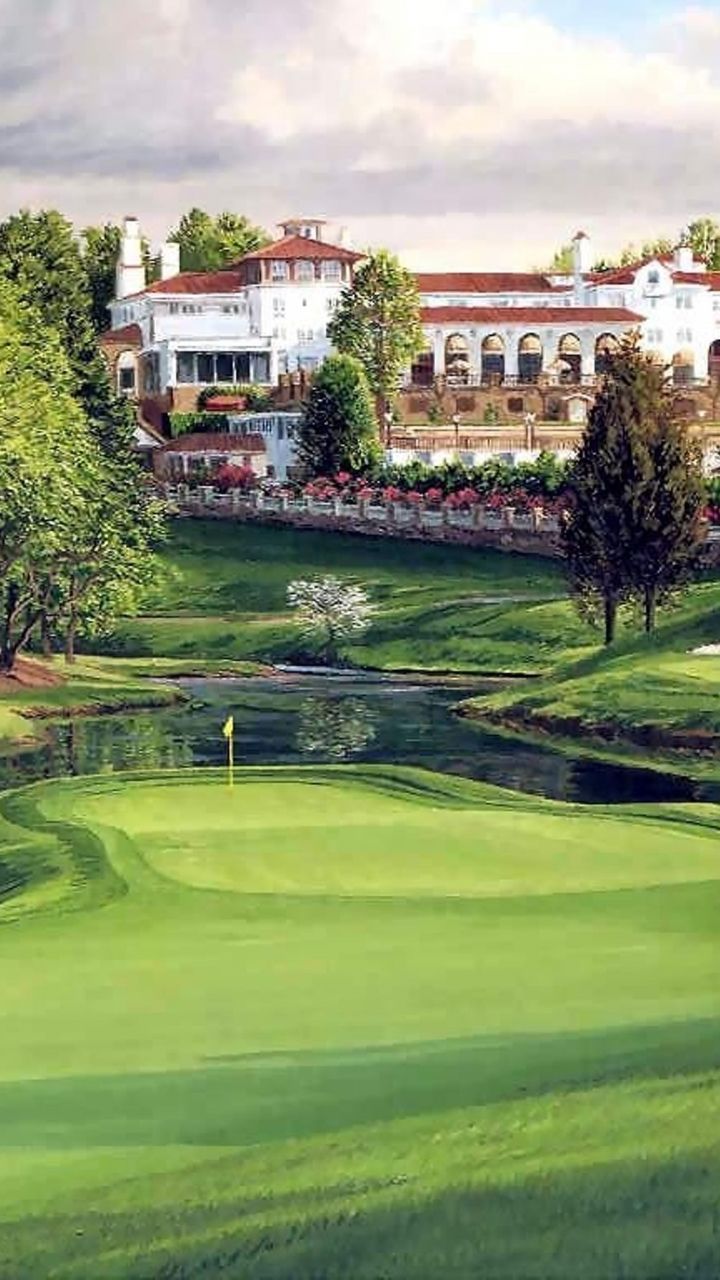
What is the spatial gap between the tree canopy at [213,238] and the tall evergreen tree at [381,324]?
1195 inches

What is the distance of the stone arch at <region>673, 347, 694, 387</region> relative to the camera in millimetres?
130875

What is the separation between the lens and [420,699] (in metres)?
59.2

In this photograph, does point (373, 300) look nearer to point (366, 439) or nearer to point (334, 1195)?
point (366, 439)

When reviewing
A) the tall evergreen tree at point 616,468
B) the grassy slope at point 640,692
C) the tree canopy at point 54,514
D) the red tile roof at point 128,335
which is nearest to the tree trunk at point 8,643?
the tree canopy at point 54,514

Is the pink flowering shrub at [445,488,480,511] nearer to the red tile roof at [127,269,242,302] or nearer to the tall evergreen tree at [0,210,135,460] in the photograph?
the tall evergreen tree at [0,210,135,460]

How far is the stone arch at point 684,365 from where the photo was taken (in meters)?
131

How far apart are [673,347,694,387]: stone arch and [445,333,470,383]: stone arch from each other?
11.8 metres

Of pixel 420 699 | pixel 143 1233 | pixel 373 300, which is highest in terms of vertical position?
pixel 373 300

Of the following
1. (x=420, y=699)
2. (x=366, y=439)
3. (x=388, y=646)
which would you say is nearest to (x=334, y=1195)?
(x=420, y=699)

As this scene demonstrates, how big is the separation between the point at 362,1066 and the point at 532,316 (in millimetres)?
117235

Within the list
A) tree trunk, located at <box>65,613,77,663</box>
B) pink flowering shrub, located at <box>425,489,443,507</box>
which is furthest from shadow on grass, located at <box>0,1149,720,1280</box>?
pink flowering shrub, located at <box>425,489,443,507</box>

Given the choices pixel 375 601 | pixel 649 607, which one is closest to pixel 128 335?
pixel 375 601

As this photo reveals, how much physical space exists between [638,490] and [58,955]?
132ft

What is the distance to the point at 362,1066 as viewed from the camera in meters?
16.1
